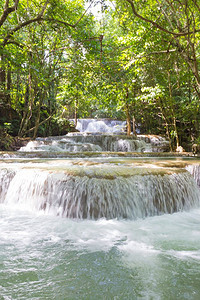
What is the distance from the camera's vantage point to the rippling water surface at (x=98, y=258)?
6.02ft

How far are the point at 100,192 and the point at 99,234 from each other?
0.91 m

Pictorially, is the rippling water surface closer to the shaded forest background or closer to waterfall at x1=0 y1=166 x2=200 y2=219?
waterfall at x1=0 y1=166 x2=200 y2=219

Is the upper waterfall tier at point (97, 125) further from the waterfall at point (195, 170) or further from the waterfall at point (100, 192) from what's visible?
the waterfall at point (100, 192)

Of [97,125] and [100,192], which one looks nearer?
[100,192]

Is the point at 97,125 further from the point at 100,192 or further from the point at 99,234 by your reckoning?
the point at 99,234

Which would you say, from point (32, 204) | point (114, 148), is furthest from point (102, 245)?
point (114, 148)

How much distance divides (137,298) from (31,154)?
6.50m

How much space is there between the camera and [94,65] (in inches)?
265

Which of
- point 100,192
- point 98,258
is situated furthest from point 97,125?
point 98,258

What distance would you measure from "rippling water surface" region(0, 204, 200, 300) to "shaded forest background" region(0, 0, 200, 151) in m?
3.97

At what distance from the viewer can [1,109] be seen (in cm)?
1350

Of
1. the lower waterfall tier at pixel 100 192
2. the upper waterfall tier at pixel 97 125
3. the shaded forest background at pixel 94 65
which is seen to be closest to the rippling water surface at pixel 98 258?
the lower waterfall tier at pixel 100 192

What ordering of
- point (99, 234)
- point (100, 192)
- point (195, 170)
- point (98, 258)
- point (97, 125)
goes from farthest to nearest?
1. point (97, 125)
2. point (195, 170)
3. point (100, 192)
4. point (99, 234)
5. point (98, 258)

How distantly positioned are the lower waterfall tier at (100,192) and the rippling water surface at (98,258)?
9.2 inches
